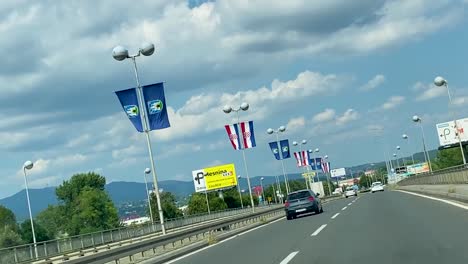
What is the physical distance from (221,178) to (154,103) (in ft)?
273

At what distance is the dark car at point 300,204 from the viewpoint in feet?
114

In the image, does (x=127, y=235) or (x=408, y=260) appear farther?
(x=127, y=235)

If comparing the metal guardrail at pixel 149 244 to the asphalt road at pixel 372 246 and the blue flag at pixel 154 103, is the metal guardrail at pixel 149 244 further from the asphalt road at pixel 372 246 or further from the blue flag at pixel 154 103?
the blue flag at pixel 154 103

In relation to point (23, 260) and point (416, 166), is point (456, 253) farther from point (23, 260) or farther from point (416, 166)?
point (416, 166)

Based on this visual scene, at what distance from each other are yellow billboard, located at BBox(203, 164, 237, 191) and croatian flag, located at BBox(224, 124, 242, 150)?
63.5 m

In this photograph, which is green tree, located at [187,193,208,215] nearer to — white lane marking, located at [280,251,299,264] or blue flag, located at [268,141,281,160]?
blue flag, located at [268,141,281,160]

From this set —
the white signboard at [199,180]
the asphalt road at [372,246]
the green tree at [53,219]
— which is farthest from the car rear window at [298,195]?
the green tree at [53,219]

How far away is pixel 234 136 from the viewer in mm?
44781

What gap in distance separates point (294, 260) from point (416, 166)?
6793 inches

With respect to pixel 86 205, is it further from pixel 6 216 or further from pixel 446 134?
pixel 446 134

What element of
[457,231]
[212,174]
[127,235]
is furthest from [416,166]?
[457,231]

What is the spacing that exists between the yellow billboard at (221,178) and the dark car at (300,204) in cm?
7255

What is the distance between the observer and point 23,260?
102 feet

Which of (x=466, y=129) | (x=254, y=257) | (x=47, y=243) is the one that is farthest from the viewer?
(x=466, y=129)
